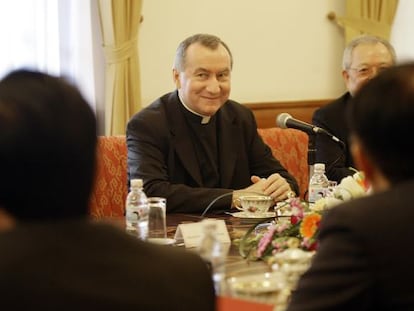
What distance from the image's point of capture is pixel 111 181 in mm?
3736

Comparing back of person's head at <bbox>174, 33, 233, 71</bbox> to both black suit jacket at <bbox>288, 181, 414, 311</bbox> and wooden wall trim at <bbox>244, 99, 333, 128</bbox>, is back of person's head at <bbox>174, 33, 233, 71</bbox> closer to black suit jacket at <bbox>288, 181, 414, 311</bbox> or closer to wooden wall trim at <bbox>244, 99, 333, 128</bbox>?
wooden wall trim at <bbox>244, 99, 333, 128</bbox>

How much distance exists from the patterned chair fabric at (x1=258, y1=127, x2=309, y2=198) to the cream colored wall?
823 millimetres

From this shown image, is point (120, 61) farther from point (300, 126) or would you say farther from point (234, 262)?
point (234, 262)

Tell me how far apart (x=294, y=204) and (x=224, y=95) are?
1424 mm

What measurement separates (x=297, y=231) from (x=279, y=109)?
3065 mm

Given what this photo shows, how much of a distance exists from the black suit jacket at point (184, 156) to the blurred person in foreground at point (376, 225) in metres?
1.67

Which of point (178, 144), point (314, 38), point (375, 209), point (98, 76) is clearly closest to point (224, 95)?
point (178, 144)

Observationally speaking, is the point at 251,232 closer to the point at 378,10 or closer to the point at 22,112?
the point at 22,112

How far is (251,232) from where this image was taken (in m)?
2.42

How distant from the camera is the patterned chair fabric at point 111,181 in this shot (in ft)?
12.0

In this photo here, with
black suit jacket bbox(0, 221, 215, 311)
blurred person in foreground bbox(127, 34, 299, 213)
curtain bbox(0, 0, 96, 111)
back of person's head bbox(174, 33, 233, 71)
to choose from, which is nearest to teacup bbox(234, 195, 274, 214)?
blurred person in foreground bbox(127, 34, 299, 213)

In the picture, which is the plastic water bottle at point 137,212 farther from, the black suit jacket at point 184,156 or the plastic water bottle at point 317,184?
the plastic water bottle at point 317,184

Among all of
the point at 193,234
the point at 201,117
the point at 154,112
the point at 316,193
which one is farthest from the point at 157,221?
the point at 201,117

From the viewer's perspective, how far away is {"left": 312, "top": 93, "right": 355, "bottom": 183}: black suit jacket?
3.57 m
